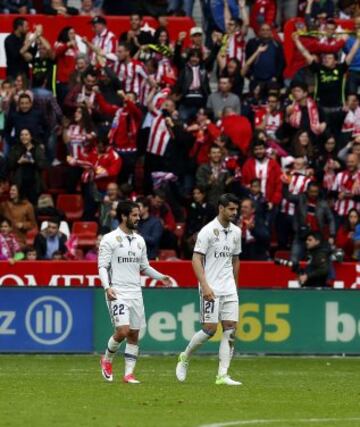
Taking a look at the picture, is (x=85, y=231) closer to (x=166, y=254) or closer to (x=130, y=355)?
(x=166, y=254)

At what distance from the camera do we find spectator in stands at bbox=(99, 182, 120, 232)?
26.5 metres

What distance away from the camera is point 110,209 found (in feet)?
87.2

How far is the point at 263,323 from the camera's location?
23.9 metres

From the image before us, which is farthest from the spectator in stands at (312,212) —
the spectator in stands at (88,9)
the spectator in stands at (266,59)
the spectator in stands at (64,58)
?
the spectator in stands at (88,9)

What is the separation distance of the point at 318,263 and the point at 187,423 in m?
11.8

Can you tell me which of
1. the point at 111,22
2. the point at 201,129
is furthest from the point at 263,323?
the point at 111,22

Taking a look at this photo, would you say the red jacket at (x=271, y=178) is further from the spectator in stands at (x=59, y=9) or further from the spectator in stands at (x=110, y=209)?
the spectator in stands at (x=59, y=9)

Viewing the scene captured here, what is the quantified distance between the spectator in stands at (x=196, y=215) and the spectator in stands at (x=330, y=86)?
3505mm

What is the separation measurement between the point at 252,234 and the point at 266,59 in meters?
4.60

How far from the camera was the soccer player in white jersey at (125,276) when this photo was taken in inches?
690

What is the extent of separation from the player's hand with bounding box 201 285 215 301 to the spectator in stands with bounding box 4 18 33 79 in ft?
40.2

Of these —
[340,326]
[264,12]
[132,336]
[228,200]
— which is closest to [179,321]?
[340,326]

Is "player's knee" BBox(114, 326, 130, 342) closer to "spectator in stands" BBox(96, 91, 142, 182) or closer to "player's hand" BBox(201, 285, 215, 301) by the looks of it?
"player's hand" BBox(201, 285, 215, 301)

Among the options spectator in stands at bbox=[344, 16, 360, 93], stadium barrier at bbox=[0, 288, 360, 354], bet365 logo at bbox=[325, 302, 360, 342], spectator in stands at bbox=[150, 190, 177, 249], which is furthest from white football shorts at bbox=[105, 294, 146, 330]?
spectator in stands at bbox=[344, 16, 360, 93]
